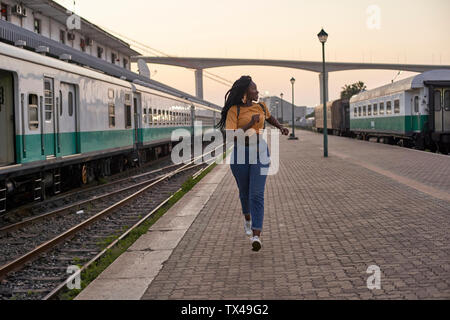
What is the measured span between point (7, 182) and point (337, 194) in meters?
6.27

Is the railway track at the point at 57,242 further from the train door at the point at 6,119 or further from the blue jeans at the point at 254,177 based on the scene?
the blue jeans at the point at 254,177

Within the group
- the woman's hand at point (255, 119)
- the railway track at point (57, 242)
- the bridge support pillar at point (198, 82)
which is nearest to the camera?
the railway track at point (57, 242)

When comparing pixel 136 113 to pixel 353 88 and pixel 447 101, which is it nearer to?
pixel 447 101

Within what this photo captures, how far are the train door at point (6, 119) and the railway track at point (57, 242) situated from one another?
1.37 meters

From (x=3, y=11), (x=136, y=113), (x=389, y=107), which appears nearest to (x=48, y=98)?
(x=136, y=113)

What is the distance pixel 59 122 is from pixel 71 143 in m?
0.96

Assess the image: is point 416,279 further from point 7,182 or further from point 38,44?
point 38,44

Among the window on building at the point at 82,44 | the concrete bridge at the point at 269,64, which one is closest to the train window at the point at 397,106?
the window on building at the point at 82,44

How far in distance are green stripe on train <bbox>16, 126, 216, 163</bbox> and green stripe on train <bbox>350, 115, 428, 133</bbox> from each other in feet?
39.9

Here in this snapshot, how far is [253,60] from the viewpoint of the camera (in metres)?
97.9

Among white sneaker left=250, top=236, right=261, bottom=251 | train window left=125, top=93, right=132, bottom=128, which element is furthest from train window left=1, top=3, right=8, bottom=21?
white sneaker left=250, top=236, right=261, bottom=251

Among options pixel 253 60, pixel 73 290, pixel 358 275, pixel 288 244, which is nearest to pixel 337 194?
pixel 288 244

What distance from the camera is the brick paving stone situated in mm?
4766

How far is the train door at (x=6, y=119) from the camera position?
966cm
